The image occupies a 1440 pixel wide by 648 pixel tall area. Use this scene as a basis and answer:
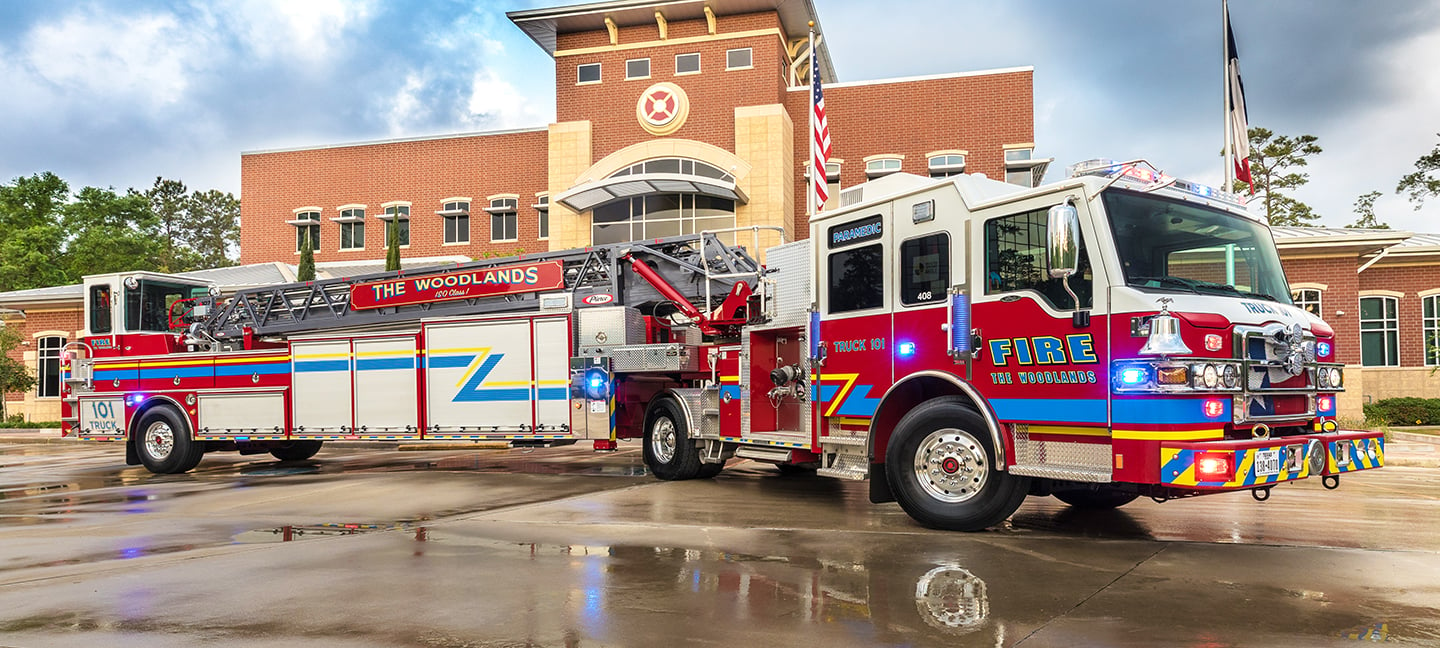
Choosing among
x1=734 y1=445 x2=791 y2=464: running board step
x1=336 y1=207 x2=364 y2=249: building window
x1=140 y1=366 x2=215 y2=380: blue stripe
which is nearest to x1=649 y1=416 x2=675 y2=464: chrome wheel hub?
x1=734 y1=445 x2=791 y2=464: running board step

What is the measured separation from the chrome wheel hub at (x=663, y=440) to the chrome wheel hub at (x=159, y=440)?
818 cm

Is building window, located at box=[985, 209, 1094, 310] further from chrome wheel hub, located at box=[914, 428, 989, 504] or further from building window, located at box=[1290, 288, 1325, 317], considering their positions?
building window, located at box=[1290, 288, 1325, 317]

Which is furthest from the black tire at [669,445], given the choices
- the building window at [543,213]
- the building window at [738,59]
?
the building window at [543,213]

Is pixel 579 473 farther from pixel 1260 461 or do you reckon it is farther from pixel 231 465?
pixel 1260 461

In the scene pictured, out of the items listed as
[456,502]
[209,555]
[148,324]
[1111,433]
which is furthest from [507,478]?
[1111,433]

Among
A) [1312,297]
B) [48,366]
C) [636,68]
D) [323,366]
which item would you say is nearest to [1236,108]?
[1312,297]

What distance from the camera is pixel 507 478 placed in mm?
13305

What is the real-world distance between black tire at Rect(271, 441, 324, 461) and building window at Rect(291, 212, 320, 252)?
23.4m

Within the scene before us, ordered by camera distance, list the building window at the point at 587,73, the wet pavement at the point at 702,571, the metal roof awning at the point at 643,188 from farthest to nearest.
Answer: the building window at the point at 587,73
the metal roof awning at the point at 643,188
the wet pavement at the point at 702,571

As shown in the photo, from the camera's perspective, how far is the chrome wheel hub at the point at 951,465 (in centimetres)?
782

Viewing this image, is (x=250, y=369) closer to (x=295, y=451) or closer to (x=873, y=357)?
(x=295, y=451)

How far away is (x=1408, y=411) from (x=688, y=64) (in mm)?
22385

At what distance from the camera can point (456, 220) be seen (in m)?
37.6

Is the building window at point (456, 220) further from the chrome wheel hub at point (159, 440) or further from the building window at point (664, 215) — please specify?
the chrome wheel hub at point (159, 440)
